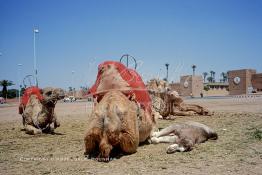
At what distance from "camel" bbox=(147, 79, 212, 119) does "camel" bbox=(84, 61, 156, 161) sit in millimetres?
7276

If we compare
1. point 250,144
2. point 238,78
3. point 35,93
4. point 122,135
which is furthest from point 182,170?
point 238,78

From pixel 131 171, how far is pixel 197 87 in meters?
68.0

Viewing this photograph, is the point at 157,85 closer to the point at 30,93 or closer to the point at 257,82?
the point at 30,93

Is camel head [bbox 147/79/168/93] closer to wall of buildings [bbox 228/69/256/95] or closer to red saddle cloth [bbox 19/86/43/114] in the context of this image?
red saddle cloth [bbox 19/86/43/114]

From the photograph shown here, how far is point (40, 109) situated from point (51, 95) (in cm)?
83

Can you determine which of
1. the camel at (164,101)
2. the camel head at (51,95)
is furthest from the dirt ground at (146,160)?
the camel at (164,101)

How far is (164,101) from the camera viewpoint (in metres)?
16.5

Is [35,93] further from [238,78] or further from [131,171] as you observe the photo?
[238,78]

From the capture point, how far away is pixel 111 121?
686 cm

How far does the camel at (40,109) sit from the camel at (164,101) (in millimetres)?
5342

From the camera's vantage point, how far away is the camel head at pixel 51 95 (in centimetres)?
1111

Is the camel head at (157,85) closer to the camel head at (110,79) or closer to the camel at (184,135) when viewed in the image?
the camel at (184,135)

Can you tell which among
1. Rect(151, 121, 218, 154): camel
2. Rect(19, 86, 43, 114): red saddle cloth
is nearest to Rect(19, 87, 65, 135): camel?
Rect(19, 86, 43, 114): red saddle cloth

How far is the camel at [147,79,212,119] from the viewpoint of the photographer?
16109mm
